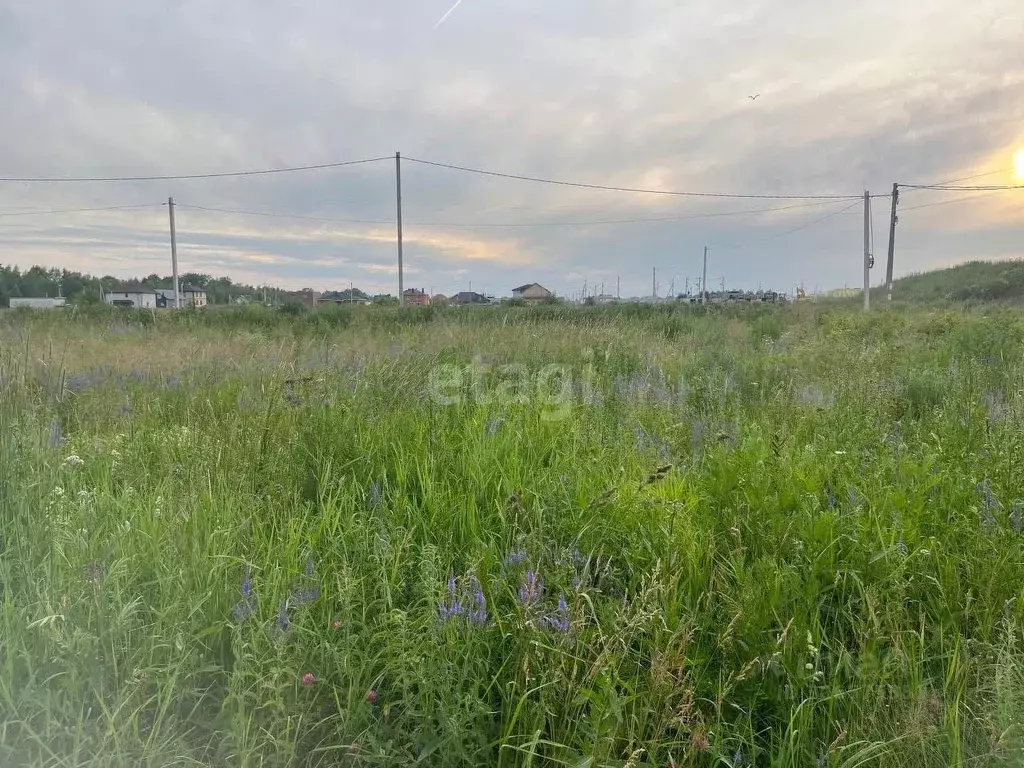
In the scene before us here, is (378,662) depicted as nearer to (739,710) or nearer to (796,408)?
(739,710)

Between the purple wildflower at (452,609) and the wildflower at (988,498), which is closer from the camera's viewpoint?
the purple wildflower at (452,609)

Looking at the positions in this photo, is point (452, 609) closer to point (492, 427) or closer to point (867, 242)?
point (492, 427)

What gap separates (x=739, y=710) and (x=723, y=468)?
1185 millimetres

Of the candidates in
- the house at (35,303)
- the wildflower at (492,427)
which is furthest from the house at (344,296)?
the wildflower at (492,427)

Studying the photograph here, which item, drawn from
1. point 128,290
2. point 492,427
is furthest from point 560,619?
point 128,290

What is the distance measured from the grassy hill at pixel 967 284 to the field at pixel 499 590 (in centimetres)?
3512

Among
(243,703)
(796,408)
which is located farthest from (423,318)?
(243,703)

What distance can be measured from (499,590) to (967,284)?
47.6 metres

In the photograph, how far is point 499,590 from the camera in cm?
178

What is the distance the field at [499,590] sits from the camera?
135cm

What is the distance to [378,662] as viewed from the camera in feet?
5.16

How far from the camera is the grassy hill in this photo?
3253 centimetres

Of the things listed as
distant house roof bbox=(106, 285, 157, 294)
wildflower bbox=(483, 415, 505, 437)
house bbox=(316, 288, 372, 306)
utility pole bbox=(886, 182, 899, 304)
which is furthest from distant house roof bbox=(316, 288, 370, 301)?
wildflower bbox=(483, 415, 505, 437)

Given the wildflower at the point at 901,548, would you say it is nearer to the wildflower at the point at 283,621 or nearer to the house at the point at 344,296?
the wildflower at the point at 283,621
